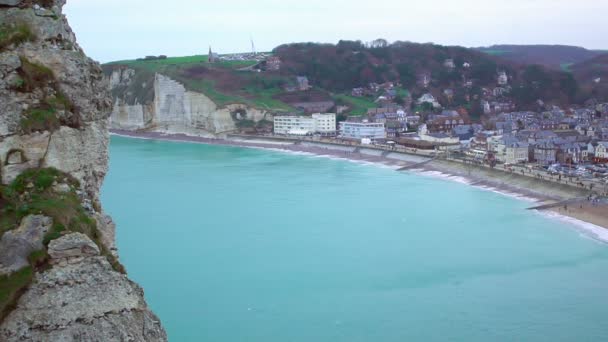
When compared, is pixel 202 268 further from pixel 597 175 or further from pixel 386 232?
pixel 597 175

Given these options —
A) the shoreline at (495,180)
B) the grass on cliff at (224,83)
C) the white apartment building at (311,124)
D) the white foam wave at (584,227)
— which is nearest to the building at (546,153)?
the shoreline at (495,180)

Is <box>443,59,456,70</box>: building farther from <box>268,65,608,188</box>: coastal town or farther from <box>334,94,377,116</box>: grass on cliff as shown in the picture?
<box>334,94,377,116</box>: grass on cliff

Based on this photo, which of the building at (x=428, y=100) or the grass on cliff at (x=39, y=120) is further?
the building at (x=428, y=100)

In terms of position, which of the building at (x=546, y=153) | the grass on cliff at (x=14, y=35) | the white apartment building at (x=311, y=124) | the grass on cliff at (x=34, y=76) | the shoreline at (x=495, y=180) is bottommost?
the shoreline at (x=495, y=180)

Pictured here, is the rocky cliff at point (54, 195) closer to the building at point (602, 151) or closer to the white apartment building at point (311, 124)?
the building at point (602, 151)

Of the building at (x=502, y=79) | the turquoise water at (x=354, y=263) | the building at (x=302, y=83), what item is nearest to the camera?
the turquoise water at (x=354, y=263)

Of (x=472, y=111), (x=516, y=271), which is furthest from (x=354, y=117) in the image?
(x=516, y=271)
